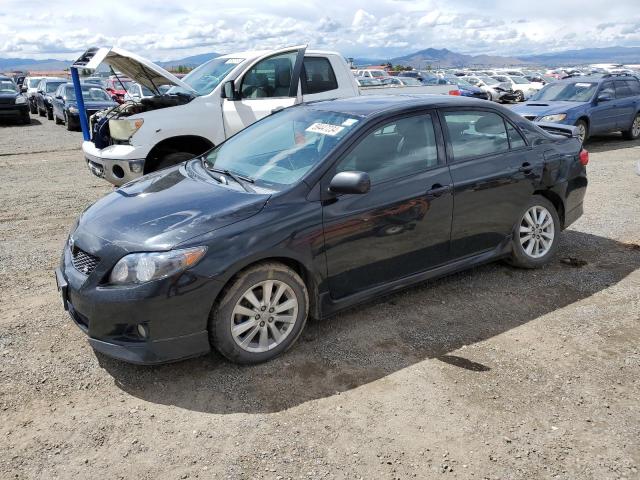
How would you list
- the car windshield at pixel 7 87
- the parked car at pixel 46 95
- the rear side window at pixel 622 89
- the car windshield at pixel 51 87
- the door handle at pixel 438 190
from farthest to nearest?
1. the car windshield at pixel 51 87
2. the parked car at pixel 46 95
3. the car windshield at pixel 7 87
4. the rear side window at pixel 622 89
5. the door handle at pixel 438 190

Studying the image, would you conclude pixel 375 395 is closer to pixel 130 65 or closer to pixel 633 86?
pixel 130 65

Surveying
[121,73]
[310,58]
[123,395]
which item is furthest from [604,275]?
[121,73]

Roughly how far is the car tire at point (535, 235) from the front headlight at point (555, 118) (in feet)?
23.8

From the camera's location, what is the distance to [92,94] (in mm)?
17266

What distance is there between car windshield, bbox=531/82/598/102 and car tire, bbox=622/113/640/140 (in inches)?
64.7

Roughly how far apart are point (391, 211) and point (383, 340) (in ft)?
2.97

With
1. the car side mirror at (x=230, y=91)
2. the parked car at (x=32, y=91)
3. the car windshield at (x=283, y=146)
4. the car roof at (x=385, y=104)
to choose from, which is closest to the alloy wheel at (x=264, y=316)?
the car windshield at (x=283, y=146)

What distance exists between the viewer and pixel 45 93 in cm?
2139

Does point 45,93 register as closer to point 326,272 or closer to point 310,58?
point 310,58

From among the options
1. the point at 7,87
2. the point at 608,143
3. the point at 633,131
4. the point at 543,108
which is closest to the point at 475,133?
the point at 543,108

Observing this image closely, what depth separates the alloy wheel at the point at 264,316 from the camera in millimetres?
3420

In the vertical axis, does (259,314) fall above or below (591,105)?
below

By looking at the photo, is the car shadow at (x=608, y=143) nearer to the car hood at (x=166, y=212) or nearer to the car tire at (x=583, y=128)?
the car tire at (x=583, y=128)

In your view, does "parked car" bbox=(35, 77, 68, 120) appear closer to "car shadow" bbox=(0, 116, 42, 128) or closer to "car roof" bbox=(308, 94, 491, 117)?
"car shadow" bbox=(0, 116, 42, 128)
